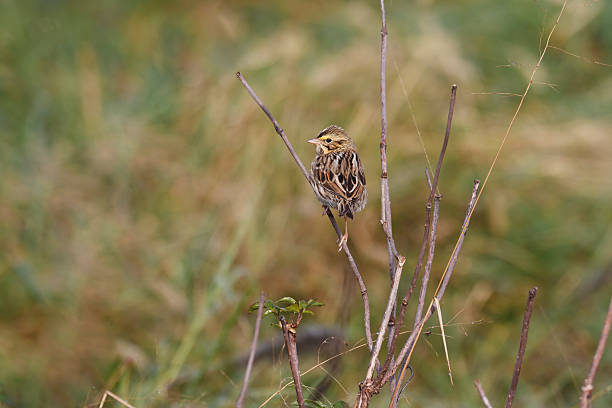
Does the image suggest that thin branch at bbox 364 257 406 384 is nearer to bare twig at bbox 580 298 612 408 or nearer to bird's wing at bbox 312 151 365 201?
bare twig at bbox 580 298 612 408

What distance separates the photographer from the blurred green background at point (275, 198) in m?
3.22

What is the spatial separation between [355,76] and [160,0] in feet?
7.05

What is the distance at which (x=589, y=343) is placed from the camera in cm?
340

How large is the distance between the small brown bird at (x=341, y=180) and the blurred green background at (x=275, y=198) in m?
0.53

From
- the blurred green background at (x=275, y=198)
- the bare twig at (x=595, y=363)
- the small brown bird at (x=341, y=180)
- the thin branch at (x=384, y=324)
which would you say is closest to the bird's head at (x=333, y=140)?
the small brown bird at (x=341, y=180)

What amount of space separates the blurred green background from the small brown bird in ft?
1.75

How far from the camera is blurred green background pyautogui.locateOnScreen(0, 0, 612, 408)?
3.22 m

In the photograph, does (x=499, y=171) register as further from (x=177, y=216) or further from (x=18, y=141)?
(x=18, y=141)

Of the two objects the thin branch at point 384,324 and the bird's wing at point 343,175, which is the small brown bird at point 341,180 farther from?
the thin branch at point 384,324

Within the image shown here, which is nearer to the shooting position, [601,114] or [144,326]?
[144,326]

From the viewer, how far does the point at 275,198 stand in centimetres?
393

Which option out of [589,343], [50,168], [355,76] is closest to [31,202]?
[50,168]

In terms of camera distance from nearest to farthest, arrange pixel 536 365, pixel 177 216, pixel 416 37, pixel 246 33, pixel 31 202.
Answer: pixel 536 365
pixel 31 202
pixel 177 216
pixel 416 37
pixel 246 33

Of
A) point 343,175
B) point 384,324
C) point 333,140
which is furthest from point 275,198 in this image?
point 384,324
